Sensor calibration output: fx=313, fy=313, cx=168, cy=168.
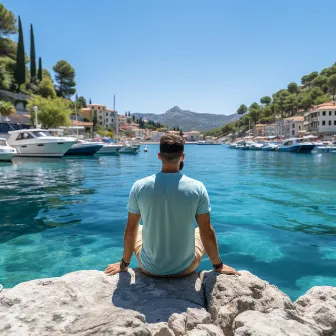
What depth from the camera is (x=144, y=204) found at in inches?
106

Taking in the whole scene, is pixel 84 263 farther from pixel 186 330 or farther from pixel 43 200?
pixel 43 200

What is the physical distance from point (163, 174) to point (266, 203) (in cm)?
844

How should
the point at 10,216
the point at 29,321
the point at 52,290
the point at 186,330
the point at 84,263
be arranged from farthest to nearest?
the point at 10,216 < the point at 84,263 < the point at 52,290 < the point at 186,330 < the point at 29,321

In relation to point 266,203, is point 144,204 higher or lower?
higher

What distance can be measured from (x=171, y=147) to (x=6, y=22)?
207ft

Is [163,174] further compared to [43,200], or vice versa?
[43,200]

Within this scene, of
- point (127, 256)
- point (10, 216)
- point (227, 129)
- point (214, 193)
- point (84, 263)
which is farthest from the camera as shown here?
point (227, 129)

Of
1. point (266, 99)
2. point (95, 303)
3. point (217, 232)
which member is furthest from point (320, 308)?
point (266, 99)

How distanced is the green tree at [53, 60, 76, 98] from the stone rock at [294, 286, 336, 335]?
81814 mm

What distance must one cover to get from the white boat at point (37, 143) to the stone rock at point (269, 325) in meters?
29.9

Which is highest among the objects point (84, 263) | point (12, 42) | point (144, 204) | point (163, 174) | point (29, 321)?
point (12, 42)

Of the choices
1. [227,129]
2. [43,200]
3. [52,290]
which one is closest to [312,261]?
[52,290]

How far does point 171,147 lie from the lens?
2615 millimetres

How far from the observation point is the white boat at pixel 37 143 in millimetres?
29781
